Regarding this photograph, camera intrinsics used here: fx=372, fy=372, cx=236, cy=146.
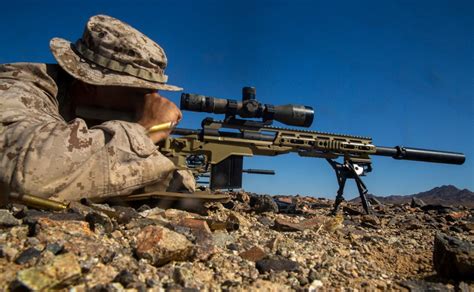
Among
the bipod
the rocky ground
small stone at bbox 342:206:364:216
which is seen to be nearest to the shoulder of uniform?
the rocky ground

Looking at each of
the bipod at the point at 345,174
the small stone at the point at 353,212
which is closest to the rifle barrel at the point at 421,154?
the bipod at the point at 345,174

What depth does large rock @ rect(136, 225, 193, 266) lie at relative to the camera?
52.2 inches

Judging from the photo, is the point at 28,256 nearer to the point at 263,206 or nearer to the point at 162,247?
the point at 162,247

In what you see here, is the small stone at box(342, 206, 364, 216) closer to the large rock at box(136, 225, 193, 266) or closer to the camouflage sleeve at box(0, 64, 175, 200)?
the camouflage sleeve at box(0, 64, 175, 200)

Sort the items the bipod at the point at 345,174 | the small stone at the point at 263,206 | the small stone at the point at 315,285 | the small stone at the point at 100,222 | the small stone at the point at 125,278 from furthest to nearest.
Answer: the bipod at the point at 345,174 → the small stone at the point at 263,206 → the small stone at the point at 100,222 → the small stone at the point at 315,285 → the small stone at the point at 125,278

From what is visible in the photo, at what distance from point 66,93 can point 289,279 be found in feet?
6.84

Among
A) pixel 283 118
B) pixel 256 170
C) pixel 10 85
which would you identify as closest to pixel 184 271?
pixel 10 85

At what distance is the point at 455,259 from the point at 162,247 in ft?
4.06

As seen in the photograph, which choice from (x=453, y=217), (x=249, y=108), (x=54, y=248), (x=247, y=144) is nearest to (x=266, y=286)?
(x=54, y=248)

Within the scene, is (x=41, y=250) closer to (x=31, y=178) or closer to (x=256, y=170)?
(x=31, y=178)

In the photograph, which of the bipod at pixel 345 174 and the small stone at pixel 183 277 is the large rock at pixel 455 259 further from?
the bipod at pixel 345 174

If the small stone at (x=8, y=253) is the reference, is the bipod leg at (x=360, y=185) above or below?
above

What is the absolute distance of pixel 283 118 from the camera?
6.04 metres

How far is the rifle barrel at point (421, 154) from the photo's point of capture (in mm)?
7094
